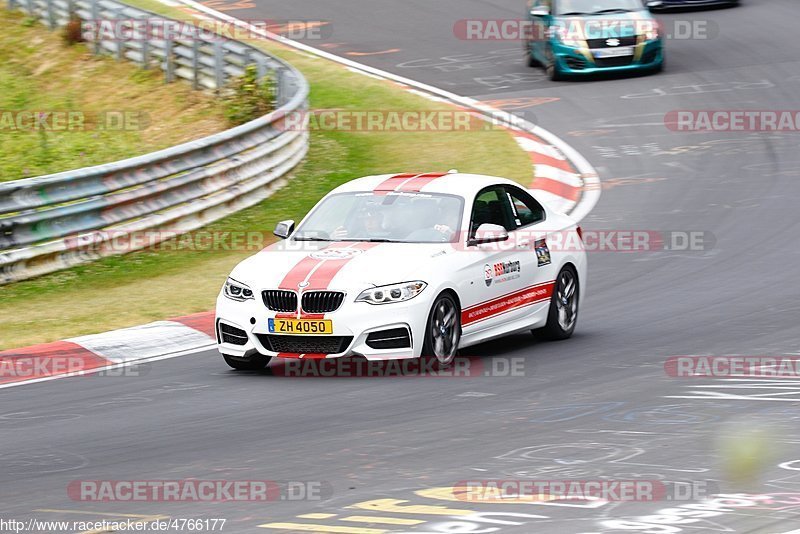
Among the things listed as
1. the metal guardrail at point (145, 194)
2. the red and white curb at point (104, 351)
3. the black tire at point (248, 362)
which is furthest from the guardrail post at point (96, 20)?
the black tire at point (248, 362)

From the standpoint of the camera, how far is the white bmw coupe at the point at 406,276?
1034 cm

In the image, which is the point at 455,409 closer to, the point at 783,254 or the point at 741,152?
the point at 783,254

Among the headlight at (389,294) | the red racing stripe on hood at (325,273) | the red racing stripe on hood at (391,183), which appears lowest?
the headlight at (389,294)

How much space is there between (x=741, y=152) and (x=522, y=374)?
1103cm

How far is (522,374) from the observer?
10.6m

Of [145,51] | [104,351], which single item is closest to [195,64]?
[145,51]

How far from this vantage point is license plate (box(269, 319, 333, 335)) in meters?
10.3

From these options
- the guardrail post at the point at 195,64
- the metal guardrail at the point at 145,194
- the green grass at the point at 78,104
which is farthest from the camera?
→ the guardrail post at the point at 195,64

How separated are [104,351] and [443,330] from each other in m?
2.89

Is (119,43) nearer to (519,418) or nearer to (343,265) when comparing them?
(343,265)

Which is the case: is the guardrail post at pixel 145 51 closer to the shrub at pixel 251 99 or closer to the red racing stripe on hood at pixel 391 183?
the shrub at pixel 251 99

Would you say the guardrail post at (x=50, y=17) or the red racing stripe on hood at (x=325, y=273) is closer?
the red racing stripe on hood at (x=325, y=273)

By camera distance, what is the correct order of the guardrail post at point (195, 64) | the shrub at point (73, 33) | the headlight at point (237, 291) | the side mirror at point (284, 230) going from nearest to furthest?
the headlight at point (237, 291) → the side mirror at point (284, 230) → the guardrail post at point (195, 64) → the shrub at point (73, 33)

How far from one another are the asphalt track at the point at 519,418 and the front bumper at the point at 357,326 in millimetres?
221
